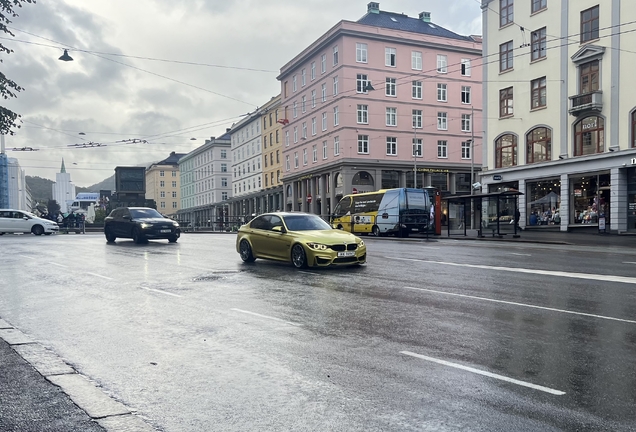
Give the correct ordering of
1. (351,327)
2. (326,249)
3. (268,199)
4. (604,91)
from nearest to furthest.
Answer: (351,327) < (326,249) < (604,91) < (268,199)

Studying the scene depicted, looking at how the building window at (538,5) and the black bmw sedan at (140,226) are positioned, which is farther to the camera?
the building window at (538,5)

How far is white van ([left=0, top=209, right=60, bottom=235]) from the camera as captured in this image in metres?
34.5

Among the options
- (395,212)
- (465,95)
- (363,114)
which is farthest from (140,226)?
(465,95)

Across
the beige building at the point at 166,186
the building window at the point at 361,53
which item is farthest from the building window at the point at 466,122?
the beige building at the point at 166,186

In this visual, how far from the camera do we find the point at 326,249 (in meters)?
13.4

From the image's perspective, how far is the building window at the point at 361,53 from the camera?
53844 mm

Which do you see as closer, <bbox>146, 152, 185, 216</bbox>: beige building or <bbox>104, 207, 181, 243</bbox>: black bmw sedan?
<bbox>104, 207, 181, 243</bbox>: black bmw sedan

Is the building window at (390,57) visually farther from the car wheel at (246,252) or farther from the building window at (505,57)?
the car wheel at (246,252)

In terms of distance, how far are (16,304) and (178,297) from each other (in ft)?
8.37

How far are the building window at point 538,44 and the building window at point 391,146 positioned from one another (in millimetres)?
21429

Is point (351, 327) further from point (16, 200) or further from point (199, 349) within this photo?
point (16, 200)

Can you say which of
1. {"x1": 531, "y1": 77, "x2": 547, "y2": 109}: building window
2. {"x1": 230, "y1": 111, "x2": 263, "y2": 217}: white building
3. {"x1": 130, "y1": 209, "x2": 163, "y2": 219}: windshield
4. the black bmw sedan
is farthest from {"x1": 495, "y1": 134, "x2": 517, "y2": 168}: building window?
{"x1": 230, "y1": 111, "x2": 263, "y2": 217}: white building

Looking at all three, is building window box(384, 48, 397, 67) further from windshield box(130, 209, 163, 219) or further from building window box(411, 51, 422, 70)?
windshield box(130, 209, 163, 219)

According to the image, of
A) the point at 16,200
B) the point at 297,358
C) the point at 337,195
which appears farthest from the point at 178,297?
the point at 16,200
